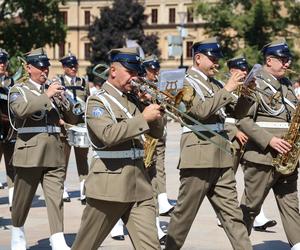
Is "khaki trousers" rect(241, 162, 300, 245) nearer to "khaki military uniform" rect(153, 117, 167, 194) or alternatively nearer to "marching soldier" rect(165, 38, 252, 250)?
"marching soldier" rect(165, 38, 252, 250)

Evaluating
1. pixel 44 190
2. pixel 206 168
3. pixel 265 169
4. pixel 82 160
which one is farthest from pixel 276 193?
pixel 82 160

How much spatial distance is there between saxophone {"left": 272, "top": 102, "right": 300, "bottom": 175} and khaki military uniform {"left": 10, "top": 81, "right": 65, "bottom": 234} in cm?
222

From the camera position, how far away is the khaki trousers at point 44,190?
318 inches

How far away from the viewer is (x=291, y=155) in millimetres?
7730

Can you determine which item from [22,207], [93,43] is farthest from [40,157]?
[93,43]

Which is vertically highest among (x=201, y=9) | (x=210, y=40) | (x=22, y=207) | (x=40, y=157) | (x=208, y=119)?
(x=210, y=40)

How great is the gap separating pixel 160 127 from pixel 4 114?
4.07 meters

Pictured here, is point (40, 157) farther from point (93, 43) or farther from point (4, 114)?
point (93, 43)

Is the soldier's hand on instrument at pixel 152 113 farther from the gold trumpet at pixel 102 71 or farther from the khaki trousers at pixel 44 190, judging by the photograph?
the khaki trousers at pixel 44 190

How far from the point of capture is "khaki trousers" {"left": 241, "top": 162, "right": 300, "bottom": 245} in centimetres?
781

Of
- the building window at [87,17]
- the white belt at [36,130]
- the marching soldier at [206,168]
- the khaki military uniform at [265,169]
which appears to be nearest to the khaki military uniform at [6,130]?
the white belt at [36,130]

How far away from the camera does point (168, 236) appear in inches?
293

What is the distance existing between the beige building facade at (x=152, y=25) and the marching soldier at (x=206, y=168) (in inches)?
2934

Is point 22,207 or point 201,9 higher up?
point 22,207
